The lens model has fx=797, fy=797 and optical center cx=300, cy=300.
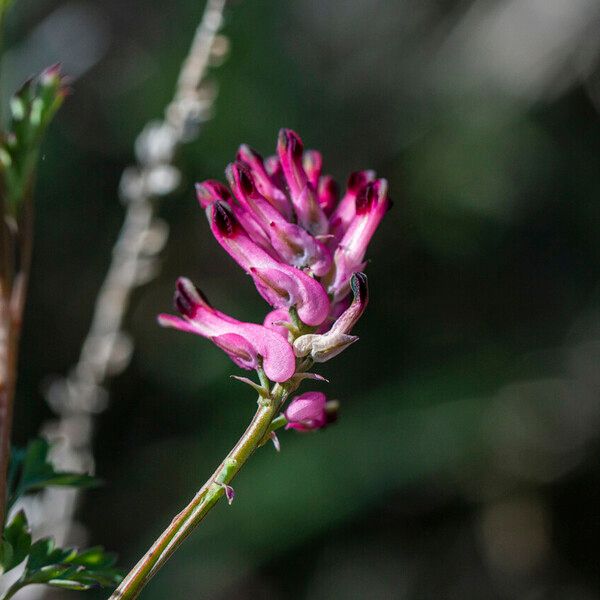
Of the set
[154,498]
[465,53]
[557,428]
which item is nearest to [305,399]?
[154,498]

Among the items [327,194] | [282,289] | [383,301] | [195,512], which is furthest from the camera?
[383,301]

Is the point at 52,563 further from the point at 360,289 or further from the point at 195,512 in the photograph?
the point at 360,289

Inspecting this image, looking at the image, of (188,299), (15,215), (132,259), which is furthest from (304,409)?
(132,259)

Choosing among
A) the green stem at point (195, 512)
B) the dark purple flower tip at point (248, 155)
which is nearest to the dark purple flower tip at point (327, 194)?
the dark purple flower tip at point (248, 155)

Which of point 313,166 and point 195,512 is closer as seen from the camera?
point 195,512

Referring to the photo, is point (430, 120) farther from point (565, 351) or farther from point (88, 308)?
point (88, 308)

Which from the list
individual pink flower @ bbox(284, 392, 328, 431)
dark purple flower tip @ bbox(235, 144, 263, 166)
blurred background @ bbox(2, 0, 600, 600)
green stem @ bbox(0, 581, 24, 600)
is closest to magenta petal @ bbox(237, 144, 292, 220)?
dark purple flower tip @ bbox(235, 144, 263, 166)
